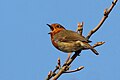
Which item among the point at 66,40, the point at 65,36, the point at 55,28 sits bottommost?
the point at 66,40

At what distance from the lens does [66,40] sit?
6137 mm

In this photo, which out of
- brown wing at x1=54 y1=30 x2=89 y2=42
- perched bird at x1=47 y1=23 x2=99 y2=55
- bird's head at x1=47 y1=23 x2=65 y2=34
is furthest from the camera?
bird's head at x1=47 y1=23 x2=65 y2=34

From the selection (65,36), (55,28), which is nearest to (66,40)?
(65,36)

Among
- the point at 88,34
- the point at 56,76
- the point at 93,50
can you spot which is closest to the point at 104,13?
the point at 88,34

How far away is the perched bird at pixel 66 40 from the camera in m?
5.45

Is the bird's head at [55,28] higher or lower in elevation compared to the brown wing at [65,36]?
higher

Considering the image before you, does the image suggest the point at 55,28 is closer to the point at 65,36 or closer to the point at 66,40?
the point at 65,36

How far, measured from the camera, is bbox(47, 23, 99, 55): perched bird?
5.45 m

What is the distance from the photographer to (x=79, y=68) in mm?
3574

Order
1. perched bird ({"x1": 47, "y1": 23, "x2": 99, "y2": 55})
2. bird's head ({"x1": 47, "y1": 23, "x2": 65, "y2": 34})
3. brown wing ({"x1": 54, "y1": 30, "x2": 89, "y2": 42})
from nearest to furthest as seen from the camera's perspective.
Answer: perched bird ({"x1": 47, "y1": 23, "x2": 99, "y2": 55}) → brown wing ({"x1": 54, "y1": 30, "x2": 89, "y2": 42}) → bird's head ({"x1": 47, "y1": 23, "x2": 65, "y2": 34})

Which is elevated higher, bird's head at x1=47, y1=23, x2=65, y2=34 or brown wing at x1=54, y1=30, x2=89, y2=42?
bird's head at x1=47, y1=23, x2=65, y2=34

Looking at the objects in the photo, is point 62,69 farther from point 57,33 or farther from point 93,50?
point 57,33

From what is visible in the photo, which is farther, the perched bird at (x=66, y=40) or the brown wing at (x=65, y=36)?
the brown wing at (x=65, y=36)

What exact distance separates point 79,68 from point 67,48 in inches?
87.4
